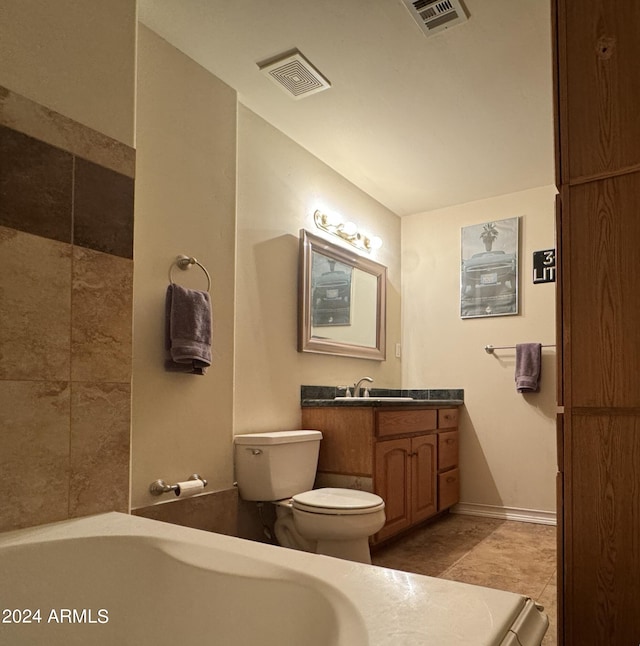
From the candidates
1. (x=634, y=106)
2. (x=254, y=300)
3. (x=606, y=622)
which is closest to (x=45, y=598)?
(x=606, y=622)

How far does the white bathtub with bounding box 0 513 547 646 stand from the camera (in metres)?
0.83

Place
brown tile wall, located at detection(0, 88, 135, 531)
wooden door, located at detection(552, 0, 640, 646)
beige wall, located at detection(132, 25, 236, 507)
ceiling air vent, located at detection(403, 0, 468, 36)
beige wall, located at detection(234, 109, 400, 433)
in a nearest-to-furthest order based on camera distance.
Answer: brown tile wall, located at detection(0, 88, 135, 531) < wooden door, located at detection(552, 0, 640, 646) < ceiling air vent, located at detection(403, 0, 468, 36) < beige wall, located at detection(132, 25, 236, 507) < beige wall, located at detection(234, 109, 400, 433)

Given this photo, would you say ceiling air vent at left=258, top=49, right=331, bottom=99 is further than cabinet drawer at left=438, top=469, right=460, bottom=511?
No

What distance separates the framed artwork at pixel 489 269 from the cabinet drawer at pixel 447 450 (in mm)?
926

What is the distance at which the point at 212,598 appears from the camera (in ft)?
3.60

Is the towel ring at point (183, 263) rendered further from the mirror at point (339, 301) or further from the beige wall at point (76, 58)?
the mirror at point (339, 301)

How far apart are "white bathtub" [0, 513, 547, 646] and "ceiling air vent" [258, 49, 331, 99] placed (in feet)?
6.40

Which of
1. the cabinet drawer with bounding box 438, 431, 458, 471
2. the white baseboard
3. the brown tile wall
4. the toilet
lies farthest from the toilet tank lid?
the white baseboard

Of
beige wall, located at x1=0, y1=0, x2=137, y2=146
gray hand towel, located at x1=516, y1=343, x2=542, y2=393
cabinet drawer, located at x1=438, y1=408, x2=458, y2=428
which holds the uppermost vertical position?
beige wall, located at x1=0, y1=0, x2=137, y2=146

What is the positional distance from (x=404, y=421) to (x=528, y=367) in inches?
45.1

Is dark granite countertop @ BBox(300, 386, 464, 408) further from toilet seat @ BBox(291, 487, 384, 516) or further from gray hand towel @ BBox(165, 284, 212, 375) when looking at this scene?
gray hand towel @ BBox(165, 284, 212, 375)

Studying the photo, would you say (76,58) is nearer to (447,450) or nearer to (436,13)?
(436,13)

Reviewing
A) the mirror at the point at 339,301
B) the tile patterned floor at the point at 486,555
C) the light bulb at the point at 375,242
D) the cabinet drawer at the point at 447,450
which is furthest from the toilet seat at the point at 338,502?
the light bulb at the point at 375,242

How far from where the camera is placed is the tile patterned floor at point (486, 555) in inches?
96.6
